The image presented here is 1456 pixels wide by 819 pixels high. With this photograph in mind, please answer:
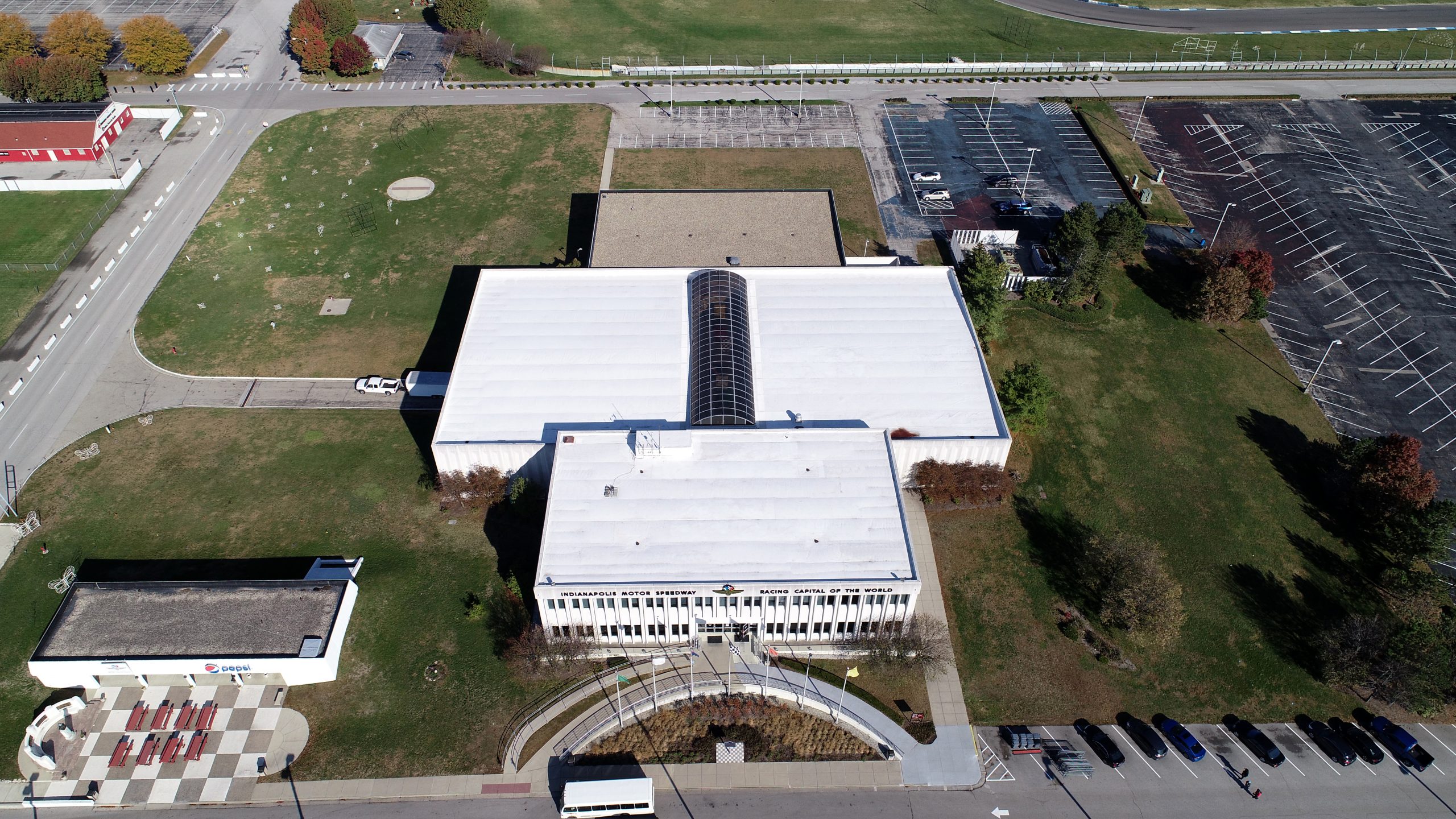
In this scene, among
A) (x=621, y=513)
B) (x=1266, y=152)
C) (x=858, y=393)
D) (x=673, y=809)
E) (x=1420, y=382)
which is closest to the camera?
(x=673, y=809)

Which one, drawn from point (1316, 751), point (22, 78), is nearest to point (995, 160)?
point (1316, 751)

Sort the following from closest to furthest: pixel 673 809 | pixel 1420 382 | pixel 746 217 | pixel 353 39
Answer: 1. pixel 673 809
2. pixel 1420 382
3. pixel 746 217
4. pixel 353 39

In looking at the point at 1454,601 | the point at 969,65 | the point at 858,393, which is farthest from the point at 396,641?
the point at 969,65

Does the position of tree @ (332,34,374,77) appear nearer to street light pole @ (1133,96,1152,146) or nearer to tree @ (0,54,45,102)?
tree @ (0,54,45,102)

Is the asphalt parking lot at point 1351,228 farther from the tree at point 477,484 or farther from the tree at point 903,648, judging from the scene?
the tree at point 477,484

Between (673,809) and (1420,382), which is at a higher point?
(1420,382)

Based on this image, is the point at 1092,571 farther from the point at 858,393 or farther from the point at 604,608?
the point at 604,608

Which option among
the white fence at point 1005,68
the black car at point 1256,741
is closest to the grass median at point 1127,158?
the white fence at point 1005,68

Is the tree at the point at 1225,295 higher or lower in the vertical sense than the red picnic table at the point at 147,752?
higher
